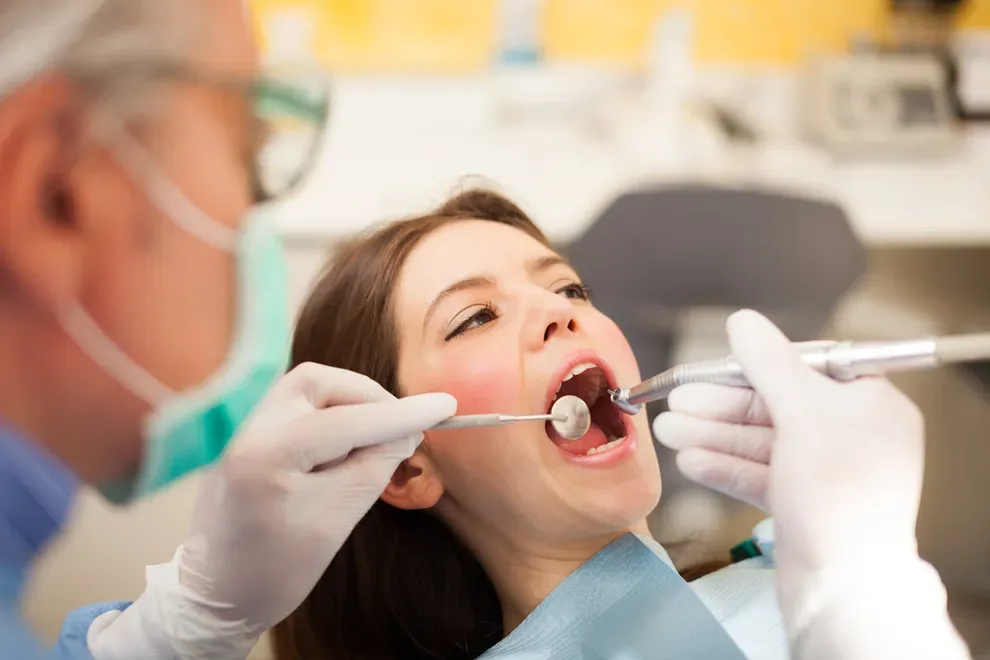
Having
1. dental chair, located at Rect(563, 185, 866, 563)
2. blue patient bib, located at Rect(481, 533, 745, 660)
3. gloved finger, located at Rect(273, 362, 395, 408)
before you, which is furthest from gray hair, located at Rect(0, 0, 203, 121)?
dental chair, located at Rect(563, 185, 866, 563)

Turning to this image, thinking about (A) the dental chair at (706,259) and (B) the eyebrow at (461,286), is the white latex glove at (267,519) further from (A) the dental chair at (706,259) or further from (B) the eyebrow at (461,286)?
(A) the dental chair at (706,259)

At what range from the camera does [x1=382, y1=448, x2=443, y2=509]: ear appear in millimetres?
927

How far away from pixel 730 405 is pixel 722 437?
3 centimetres

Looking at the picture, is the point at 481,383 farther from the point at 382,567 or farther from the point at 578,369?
the point at 382,567

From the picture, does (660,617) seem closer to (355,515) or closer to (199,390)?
(355,515)

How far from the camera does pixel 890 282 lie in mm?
2191

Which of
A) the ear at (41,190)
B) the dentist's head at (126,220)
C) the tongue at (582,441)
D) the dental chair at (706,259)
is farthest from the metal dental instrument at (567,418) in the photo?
the dental chair at (706,259)

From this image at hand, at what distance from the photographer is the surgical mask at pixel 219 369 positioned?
60cm

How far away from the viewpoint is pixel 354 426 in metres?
0.73

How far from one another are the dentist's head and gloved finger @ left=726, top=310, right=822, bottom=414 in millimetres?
422

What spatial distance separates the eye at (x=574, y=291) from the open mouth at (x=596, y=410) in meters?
0.09

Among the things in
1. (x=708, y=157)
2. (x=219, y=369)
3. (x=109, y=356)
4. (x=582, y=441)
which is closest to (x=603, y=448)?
(x=582, y=441)

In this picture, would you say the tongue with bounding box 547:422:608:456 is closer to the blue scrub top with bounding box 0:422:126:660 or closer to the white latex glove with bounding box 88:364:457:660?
the white latex glove with bounding box 88:364:457:660

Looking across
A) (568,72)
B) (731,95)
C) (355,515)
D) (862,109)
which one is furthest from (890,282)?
(355,515)
